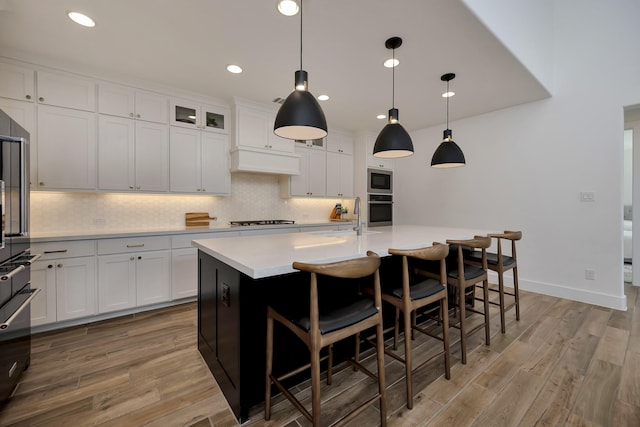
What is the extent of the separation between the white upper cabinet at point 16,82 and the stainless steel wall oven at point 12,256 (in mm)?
1239

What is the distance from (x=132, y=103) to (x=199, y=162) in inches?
36.0

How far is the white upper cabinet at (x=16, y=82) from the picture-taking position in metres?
2.45

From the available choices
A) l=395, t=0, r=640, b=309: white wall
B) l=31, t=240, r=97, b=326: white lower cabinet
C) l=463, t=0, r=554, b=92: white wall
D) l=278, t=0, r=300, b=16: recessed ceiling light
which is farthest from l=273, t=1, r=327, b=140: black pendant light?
l=395, t=0, r=640, b=309: white wall

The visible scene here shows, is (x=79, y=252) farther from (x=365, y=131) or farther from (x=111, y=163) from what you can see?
(x=365, y=131)

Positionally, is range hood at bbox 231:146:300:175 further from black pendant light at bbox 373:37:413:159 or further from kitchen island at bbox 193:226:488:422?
kitchen island at bbox 193:226:488:422

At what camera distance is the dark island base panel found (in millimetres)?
1463

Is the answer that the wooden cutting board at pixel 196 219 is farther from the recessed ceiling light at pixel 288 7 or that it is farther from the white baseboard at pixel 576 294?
the white baseboard at pixel 576 294

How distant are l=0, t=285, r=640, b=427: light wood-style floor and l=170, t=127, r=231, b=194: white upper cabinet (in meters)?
1.71

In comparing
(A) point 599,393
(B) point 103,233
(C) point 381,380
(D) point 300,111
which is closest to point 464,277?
(A) point 599,393

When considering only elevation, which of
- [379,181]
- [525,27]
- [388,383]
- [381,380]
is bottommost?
[388,383]

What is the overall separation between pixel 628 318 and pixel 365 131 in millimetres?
4070

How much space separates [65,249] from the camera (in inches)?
98.8

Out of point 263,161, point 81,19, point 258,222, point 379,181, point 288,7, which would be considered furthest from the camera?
point 379,181

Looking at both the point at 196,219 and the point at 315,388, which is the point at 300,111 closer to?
Answer: the point at 315,388
